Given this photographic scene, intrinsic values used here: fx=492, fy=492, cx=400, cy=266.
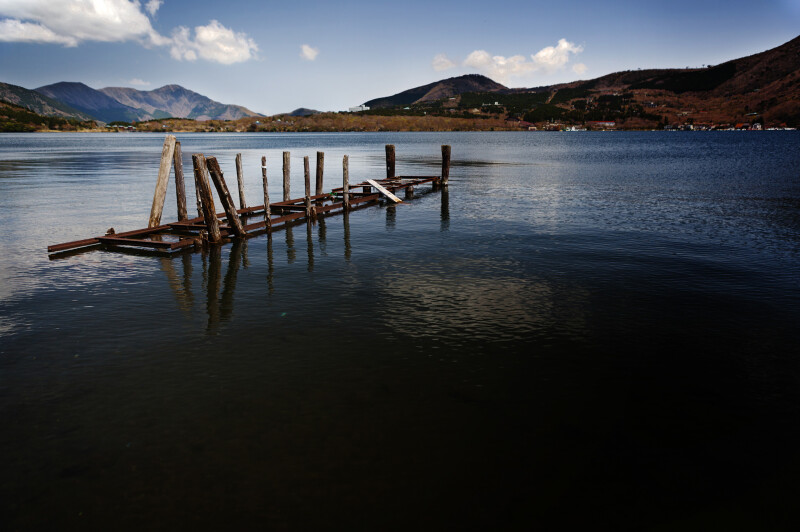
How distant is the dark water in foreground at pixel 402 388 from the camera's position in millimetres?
6598

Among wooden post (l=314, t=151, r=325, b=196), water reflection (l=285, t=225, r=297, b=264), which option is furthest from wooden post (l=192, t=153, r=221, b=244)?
wooden post (l=314, t=151, r=325, b=196)

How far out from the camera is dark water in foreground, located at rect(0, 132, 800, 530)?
660cm

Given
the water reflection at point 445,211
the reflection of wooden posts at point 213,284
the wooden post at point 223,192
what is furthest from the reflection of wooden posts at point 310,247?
the water reflection at point 445,211

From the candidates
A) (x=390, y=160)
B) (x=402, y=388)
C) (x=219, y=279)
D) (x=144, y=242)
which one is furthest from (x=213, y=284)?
(x=390, y=160)

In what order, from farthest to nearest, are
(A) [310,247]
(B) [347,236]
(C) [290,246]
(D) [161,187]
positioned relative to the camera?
(B) [347,236]
(D) [161,187]
(C) [290,246]
(A) [310,247]

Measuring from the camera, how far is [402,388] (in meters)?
9.46

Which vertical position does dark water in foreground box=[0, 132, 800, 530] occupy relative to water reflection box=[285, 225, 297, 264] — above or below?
below

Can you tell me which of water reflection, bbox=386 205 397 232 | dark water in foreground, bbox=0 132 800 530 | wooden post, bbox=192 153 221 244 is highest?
wooden post, bbox=192 153 221 244

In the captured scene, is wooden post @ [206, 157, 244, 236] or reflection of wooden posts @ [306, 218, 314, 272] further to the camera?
wooden post @ [206, 157, 244, 236]

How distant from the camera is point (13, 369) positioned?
996cm

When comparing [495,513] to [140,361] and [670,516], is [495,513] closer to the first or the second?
[670,516]

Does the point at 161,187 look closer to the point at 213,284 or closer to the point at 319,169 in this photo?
the point at 213,284

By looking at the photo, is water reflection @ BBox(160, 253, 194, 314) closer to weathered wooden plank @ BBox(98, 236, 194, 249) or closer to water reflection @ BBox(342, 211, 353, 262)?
weathered wooden plank @ BBox(98, 236, 194, 249)

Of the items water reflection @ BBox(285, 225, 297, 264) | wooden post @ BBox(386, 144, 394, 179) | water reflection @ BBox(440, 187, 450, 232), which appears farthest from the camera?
wooden post @ BBox(386, 144, 394, 179)
